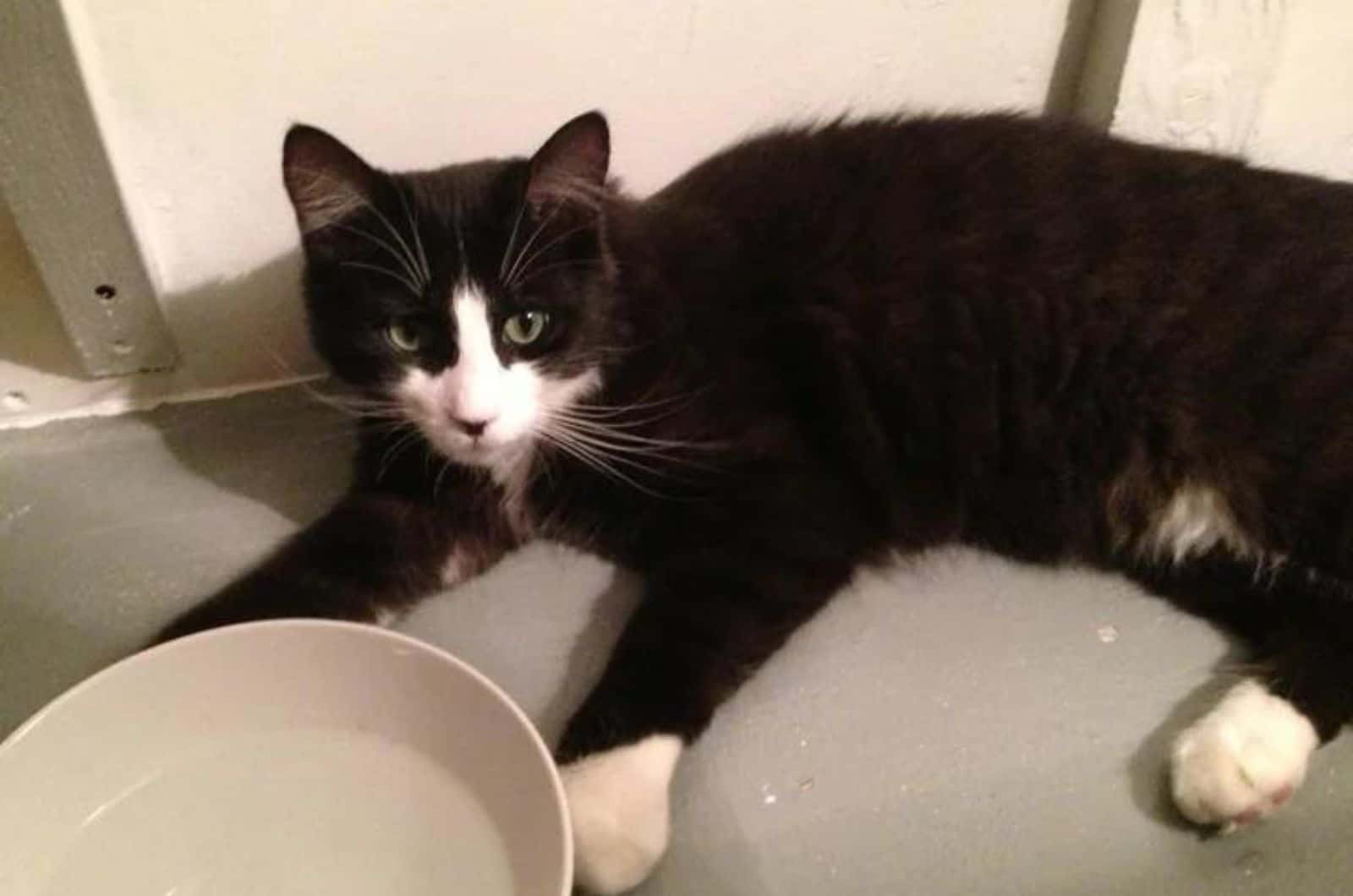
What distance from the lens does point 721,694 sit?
1.06m

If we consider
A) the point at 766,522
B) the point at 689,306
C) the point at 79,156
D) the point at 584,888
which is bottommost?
the point at 584,888

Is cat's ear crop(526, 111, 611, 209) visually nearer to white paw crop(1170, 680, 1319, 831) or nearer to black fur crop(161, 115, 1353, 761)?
black fur crop(161, 115, 1353, 761)

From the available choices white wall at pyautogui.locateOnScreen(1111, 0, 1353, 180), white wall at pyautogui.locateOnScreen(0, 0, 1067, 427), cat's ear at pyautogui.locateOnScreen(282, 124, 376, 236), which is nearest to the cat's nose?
cat's ear at pyautogui.locateOnScreen(282, 124, 376, 236)

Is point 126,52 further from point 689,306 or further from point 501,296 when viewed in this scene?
point 689,306

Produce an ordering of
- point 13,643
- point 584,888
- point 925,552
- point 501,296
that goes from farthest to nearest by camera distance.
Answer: point 925,552 → point 13,643 → point 501,296 → point 584,888

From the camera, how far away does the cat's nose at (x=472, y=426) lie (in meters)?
1.01

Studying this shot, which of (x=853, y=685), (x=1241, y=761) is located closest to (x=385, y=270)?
(x=853, y=685)

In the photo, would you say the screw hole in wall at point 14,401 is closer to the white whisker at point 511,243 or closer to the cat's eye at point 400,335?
the cat's eye at point 400,335

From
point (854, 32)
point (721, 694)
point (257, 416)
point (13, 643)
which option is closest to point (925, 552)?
point (721, 694)

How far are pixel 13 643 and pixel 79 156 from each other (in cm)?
55

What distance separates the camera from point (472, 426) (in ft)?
3.32

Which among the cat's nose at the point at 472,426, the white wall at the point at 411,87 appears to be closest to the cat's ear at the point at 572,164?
the cat's nose at the point at 472,426

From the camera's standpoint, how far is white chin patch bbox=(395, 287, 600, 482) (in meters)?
1.00

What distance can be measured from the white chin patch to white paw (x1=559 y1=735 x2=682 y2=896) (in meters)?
0.32
